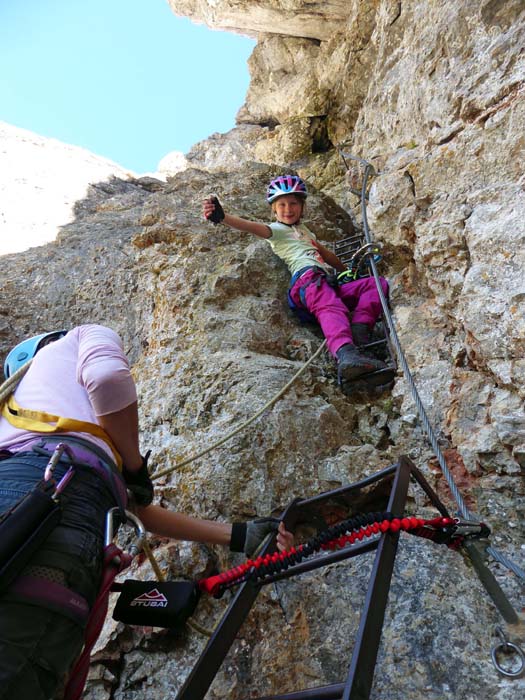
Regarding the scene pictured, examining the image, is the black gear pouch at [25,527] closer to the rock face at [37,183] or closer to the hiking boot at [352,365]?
the hiking boot at [352,365]

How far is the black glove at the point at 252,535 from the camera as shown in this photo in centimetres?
228

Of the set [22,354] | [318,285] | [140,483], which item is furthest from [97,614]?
[318,285]

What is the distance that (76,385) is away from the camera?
1.90 m

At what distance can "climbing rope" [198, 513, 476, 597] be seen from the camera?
5.83ft

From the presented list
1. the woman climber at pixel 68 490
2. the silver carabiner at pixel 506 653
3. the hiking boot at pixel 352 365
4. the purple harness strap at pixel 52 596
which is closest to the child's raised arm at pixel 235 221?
the hiking boot at pixel 352 365

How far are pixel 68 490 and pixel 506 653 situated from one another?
1836 millimetres

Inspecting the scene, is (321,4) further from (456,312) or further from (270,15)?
(456,312)

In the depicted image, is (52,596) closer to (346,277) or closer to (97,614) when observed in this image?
(97,614)

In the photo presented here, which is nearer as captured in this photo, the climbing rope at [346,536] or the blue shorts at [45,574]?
the blue shorts at [45,574]

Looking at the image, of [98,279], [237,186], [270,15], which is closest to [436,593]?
[98,279]

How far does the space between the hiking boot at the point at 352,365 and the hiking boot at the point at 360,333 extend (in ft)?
1.46

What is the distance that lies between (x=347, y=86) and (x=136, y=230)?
5501 millimetres

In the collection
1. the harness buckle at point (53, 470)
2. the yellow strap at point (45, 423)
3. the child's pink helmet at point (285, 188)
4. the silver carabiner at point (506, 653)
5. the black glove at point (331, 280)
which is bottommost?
the silver carabiner at point (506, 653)

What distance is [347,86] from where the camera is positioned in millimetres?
9016
